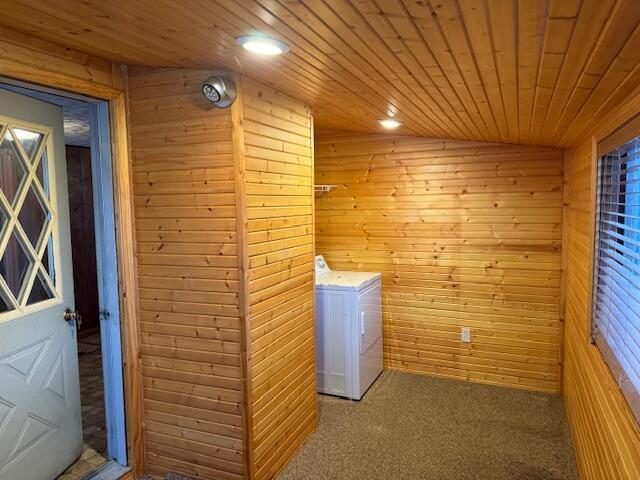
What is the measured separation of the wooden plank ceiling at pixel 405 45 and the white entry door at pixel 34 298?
590 mm

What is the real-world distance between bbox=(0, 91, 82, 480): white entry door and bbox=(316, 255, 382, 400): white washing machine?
172 cm

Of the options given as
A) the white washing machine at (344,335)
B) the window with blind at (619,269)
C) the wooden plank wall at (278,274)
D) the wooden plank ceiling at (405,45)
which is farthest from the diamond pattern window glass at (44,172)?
the window with blind at (619,269)

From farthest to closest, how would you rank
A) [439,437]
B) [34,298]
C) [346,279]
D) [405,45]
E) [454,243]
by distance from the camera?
[454,243] → [346,279] → [439,437] → [34,298] → [405,45]

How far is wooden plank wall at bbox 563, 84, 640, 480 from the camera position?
1.58 meters

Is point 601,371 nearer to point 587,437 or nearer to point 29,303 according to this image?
point 587,437

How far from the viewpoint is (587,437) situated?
2301 millimetres

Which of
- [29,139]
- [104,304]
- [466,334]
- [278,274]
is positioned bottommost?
[466,334]

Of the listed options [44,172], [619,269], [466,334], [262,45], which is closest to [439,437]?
[466,334]

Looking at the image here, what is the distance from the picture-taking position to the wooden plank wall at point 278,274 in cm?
242

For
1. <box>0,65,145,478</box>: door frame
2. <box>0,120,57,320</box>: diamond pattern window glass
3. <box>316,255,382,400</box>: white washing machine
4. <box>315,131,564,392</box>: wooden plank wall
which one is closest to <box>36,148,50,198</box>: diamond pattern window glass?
<box>0,120,57,320</box>: diamond pattern window glass

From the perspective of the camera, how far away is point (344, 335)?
3.59m

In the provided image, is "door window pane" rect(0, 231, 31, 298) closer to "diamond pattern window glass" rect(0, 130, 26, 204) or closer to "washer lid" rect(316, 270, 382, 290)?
"diamond pattern window glass" rect(0, 130, 26, 204)

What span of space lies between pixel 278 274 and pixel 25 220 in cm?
128

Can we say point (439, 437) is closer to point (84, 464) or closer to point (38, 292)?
point (84, 464)
